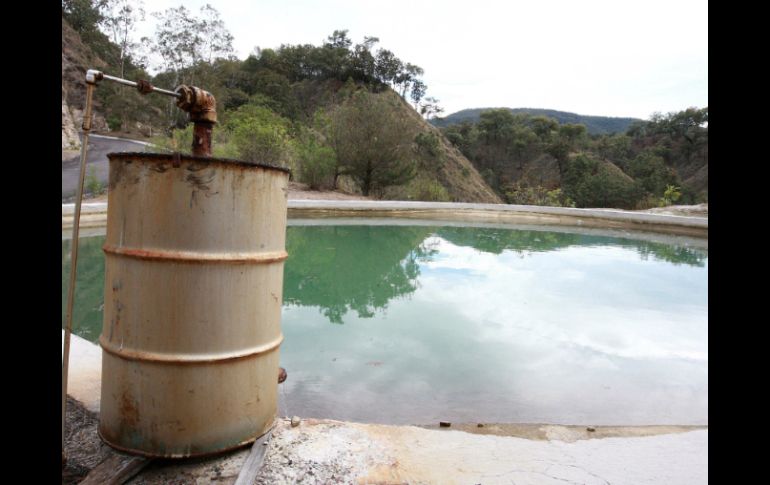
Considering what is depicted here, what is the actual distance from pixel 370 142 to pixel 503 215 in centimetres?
499

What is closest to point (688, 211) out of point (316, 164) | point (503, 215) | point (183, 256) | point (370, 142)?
point (503, 215)

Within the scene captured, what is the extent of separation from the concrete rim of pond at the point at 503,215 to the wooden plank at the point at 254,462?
9.79m

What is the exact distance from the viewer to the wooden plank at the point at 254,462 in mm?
1487

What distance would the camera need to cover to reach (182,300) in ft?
4.94

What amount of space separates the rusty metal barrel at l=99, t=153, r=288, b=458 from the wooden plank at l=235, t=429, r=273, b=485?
0.07 meters

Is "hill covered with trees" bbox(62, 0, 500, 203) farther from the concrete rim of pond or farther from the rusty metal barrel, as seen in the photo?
the rusty metal barrel

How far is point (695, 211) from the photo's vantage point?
1355cm

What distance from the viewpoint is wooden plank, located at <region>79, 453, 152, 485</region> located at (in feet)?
4.73

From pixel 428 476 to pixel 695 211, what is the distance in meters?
14.5

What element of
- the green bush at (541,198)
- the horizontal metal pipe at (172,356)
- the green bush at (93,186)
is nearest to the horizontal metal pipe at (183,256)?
the horizontal metal pipe at (172,356)

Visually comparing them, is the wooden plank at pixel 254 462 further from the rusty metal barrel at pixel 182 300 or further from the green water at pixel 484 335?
the green water at pixel 484 335

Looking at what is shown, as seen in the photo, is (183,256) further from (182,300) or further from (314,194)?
(314,194)
